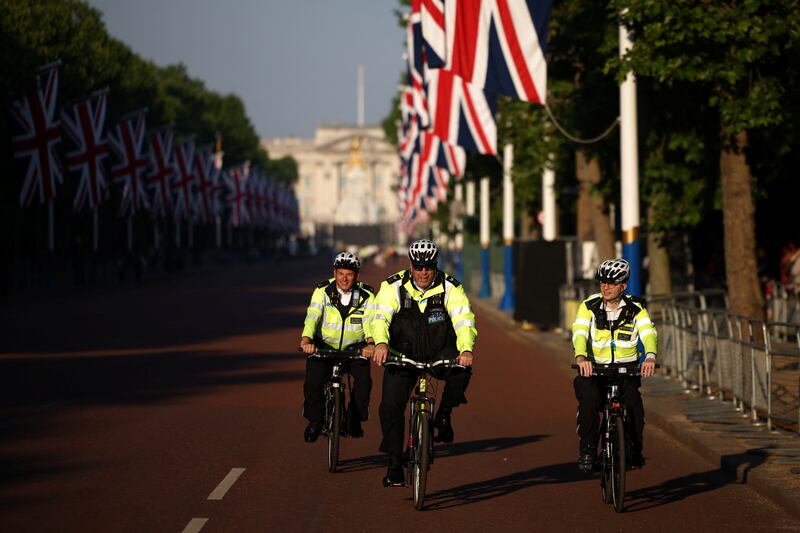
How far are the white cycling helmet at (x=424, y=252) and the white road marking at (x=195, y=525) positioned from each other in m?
2.24

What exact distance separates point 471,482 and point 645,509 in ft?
5.25

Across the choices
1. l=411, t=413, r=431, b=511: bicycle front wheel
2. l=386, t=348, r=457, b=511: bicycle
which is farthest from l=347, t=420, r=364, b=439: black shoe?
l=411, t=413, r=431, b=511: bicycle front wheel

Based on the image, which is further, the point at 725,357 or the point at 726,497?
the point at 725,357

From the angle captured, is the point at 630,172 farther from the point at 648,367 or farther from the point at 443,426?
the point at 648,367

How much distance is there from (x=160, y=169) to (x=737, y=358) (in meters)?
53.1

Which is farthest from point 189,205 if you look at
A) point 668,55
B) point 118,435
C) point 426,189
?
point 118,435

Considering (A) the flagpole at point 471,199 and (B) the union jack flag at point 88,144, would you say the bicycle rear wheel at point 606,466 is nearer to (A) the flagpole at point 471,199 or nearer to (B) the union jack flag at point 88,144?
(B) the union jack flag at point 88,144

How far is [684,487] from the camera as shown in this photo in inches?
466

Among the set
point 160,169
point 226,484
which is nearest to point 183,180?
point 160,169

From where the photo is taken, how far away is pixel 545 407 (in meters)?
18.0

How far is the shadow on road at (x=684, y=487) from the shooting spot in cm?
1110

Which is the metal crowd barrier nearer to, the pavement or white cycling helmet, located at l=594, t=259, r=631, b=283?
the pavement

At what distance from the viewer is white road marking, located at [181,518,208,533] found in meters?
9.58

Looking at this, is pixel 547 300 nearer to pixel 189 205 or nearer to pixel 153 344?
pixel 153 344
